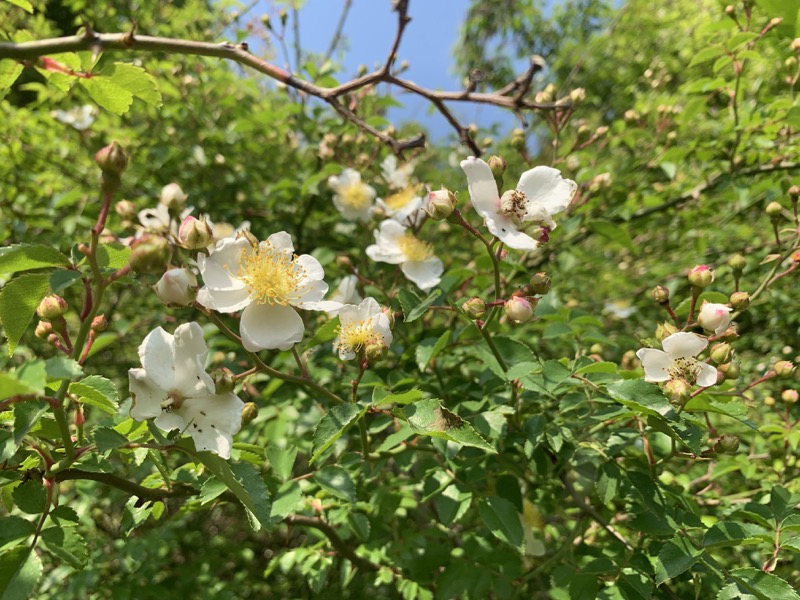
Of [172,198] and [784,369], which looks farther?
[784,369]

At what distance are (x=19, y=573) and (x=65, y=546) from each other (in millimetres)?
77

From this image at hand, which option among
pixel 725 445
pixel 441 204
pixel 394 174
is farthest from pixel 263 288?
pixel 394 174

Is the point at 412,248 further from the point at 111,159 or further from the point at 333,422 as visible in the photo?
the point at 111,159

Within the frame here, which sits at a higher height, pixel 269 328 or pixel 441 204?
pixel 441 204

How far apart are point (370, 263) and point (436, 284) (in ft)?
1.94

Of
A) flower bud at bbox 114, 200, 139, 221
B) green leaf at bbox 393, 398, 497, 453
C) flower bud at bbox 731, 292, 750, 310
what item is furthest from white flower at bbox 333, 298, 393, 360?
flower bud at bbox 731, 292, 750, 310

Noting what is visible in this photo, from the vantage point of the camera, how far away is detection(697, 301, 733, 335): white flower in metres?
0.99

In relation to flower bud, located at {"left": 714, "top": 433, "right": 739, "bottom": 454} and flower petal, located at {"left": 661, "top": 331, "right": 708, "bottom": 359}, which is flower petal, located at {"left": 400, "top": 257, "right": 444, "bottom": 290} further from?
flower bud, located at {"left": 714, "top": 433, "right": 739, "bottom": 454}

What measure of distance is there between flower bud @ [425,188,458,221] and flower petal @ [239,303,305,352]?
1.14 feet

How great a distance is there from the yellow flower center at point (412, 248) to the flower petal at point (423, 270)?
15 millimetres

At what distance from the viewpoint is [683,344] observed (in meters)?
0.99

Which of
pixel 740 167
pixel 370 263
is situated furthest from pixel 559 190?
pixel 740 167

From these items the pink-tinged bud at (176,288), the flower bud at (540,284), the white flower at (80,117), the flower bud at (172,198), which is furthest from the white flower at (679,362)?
the white flower at (80,117)

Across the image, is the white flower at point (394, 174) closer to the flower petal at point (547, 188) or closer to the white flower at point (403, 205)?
the white flower at point (403, 205)
